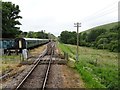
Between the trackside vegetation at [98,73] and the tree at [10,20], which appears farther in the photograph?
the tree at [10,20]

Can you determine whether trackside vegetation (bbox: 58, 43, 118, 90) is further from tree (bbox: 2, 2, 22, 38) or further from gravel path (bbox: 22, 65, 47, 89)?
tree (bbox: 2, 2, 22, 38)

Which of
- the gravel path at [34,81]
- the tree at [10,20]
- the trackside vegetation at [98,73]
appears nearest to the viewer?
the gravel path at [34,81]

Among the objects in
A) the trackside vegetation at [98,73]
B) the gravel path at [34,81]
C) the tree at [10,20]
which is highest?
the tree at [10,20]

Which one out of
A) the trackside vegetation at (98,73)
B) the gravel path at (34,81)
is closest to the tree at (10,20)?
the trackside vegetation at (98,73)

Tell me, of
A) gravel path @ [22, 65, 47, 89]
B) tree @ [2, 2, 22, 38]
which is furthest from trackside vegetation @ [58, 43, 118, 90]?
tree @ [2, 2, 22, 38]

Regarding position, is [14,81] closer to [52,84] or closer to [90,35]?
[52,84]

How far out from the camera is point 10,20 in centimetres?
5325

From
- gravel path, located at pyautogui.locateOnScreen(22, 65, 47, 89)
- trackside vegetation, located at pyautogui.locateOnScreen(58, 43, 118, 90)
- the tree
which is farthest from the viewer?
the tree

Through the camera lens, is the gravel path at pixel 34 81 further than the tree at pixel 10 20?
No

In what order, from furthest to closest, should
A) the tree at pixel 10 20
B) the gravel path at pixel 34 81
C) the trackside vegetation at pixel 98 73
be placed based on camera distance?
the tree at pixel 10 20, the trackside vegetation at pixel 98 73, the gravel path at pixel 34 81

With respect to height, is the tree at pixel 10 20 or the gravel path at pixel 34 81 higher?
the tree at pixel 10 20

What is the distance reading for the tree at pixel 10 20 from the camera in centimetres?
4970

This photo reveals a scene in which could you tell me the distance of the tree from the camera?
49700 millimetres

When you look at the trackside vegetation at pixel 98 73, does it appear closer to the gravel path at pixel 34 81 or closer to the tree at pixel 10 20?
the gravel path at pixel 34 81
